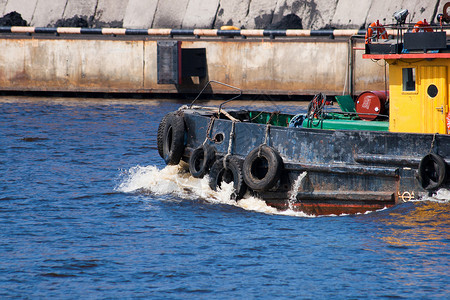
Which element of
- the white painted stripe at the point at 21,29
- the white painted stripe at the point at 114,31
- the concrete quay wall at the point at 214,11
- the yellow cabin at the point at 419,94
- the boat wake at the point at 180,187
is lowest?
the boat wake at the point at 180,187

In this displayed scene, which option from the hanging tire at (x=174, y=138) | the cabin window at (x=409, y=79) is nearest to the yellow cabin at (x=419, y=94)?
the cabin window at (x=409, y=79)

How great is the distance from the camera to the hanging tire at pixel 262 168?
12914mm

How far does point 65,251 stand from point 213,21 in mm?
22318

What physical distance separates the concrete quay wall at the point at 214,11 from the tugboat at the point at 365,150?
614 inches

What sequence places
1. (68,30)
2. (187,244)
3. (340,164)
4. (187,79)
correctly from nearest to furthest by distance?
(187,244) < (340,164) < (187,79) < (68,30)

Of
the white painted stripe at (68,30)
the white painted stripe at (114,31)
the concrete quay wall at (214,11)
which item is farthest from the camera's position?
the white painted stripe at (68,30)

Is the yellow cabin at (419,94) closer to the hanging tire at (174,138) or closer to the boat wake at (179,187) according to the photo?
the boat wake at (179,187)

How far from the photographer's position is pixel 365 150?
12312 mm

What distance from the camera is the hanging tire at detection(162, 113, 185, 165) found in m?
15.1

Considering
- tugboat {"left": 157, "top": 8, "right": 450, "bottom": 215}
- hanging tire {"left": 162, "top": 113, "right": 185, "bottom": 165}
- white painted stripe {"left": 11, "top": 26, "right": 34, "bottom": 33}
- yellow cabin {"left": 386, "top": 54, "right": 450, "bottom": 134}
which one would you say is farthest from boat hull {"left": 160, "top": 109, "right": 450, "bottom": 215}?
white painted stripe {"left": 11, "top": 26, "right": 34, "bottom": 33}

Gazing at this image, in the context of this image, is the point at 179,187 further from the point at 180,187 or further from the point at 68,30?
the point at 68,30

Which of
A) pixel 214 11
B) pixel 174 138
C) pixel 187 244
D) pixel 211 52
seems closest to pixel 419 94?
pixel 187 244

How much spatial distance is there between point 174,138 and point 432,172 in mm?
5600

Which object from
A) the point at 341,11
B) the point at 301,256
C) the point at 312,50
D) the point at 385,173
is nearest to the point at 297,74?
the point at 312,50
